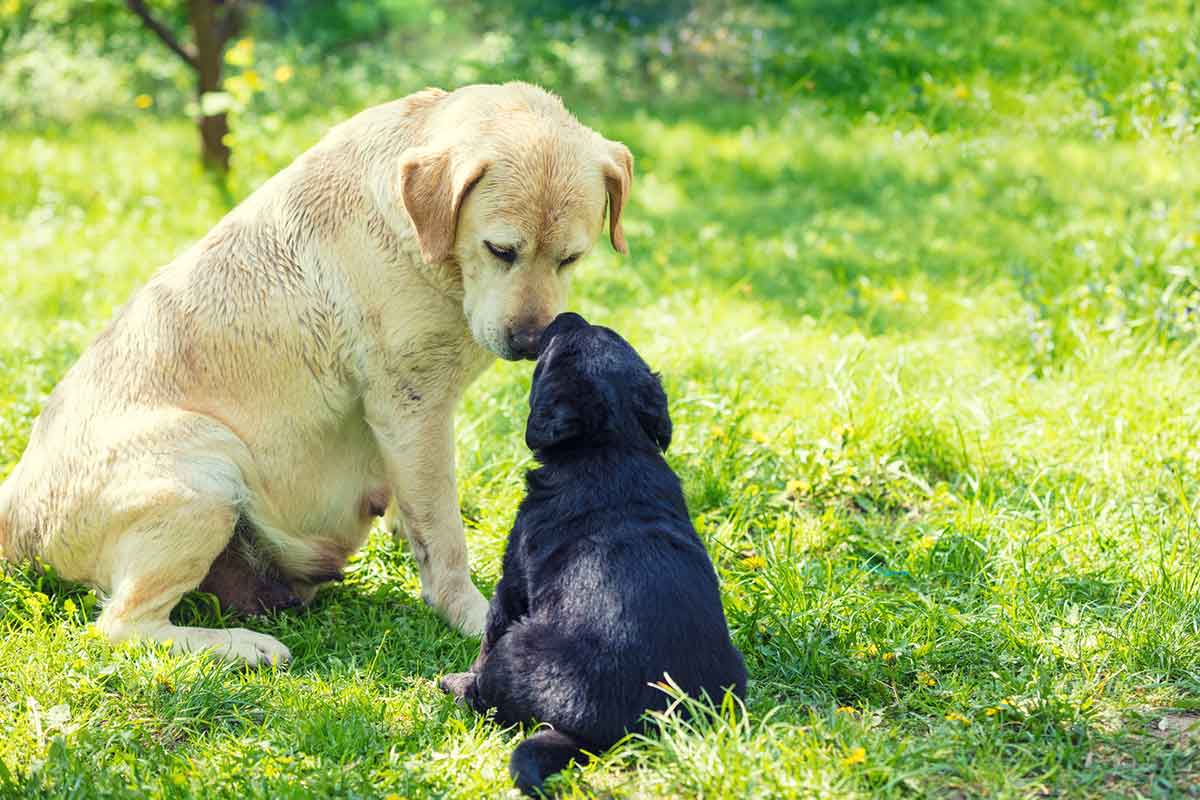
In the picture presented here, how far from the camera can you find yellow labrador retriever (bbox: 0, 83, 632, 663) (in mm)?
3645

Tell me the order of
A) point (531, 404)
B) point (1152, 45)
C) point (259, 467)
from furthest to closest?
point (1152, 45)
point (259, 467)
point (531, 404)

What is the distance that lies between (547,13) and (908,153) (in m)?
3.76

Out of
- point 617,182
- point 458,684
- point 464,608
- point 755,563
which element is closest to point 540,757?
point 458,684

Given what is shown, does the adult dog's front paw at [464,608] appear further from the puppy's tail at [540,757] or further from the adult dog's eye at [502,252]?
the adult dog's eye at [502,252]

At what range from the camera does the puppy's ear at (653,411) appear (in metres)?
3.37

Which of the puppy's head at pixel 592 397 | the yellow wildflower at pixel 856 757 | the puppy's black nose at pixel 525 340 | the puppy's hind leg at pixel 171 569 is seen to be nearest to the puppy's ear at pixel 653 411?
the puppy's head at pixel 592 397

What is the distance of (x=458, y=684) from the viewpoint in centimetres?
347

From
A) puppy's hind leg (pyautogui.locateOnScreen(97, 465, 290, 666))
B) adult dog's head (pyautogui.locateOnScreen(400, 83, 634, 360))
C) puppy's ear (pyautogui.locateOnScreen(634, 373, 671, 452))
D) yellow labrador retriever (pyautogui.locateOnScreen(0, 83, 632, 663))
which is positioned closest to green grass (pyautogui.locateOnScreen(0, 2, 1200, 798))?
puppy's hind leg (pyautogui.locateOnScreen(97, 465, 290, 666))

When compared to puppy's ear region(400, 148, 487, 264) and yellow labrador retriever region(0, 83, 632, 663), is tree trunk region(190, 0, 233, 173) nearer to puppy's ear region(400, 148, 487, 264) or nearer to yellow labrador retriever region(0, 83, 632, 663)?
yellow labrador retriever region(0, 83, 632, 663)

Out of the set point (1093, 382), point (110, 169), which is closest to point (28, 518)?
point (1093, 382)

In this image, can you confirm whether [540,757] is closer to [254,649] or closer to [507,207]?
[254,649]

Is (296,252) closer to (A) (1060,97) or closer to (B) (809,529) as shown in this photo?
(B) (809,529)

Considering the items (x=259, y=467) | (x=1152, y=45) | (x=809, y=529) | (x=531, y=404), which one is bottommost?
(x=809, y=529)

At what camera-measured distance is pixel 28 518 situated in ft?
13.2
